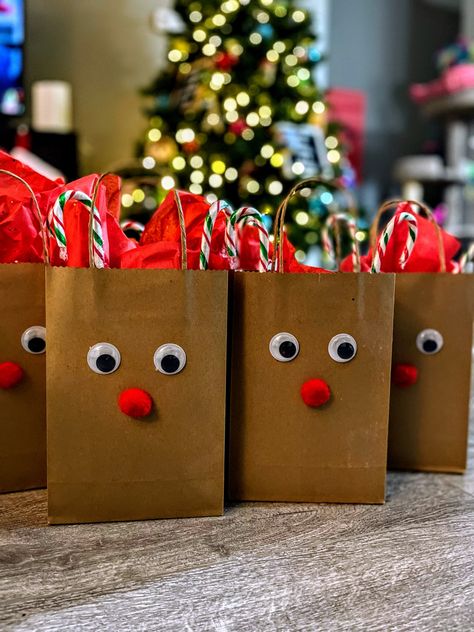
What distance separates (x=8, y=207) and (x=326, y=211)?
8.05 ft

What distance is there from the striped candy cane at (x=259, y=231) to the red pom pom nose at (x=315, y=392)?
200mm

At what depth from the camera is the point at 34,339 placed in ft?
2.97

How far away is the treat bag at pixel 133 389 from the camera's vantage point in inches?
32.4

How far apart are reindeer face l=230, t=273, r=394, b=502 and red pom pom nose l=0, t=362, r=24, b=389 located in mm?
311

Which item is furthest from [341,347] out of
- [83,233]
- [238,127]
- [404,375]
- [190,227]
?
[238,127]

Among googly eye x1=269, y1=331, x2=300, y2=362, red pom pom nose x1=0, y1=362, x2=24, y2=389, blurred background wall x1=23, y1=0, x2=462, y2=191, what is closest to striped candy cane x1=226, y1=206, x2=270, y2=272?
googly eye x1=269, y1=331, x2=300, y2=362

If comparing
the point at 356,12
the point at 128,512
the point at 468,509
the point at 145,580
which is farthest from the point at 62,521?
the point at 356,12

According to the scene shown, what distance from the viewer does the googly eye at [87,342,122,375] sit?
83 cm

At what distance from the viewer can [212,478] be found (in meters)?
0.88

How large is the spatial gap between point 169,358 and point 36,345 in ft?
0.69

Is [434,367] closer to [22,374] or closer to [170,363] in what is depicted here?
[170,363]

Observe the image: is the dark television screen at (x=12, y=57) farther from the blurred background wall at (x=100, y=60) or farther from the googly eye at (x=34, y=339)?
the googly eye at (x=34, y=339)

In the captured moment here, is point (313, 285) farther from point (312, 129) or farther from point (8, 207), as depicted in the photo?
point (312, 129)

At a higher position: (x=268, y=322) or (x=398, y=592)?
(x=268, y=322)
